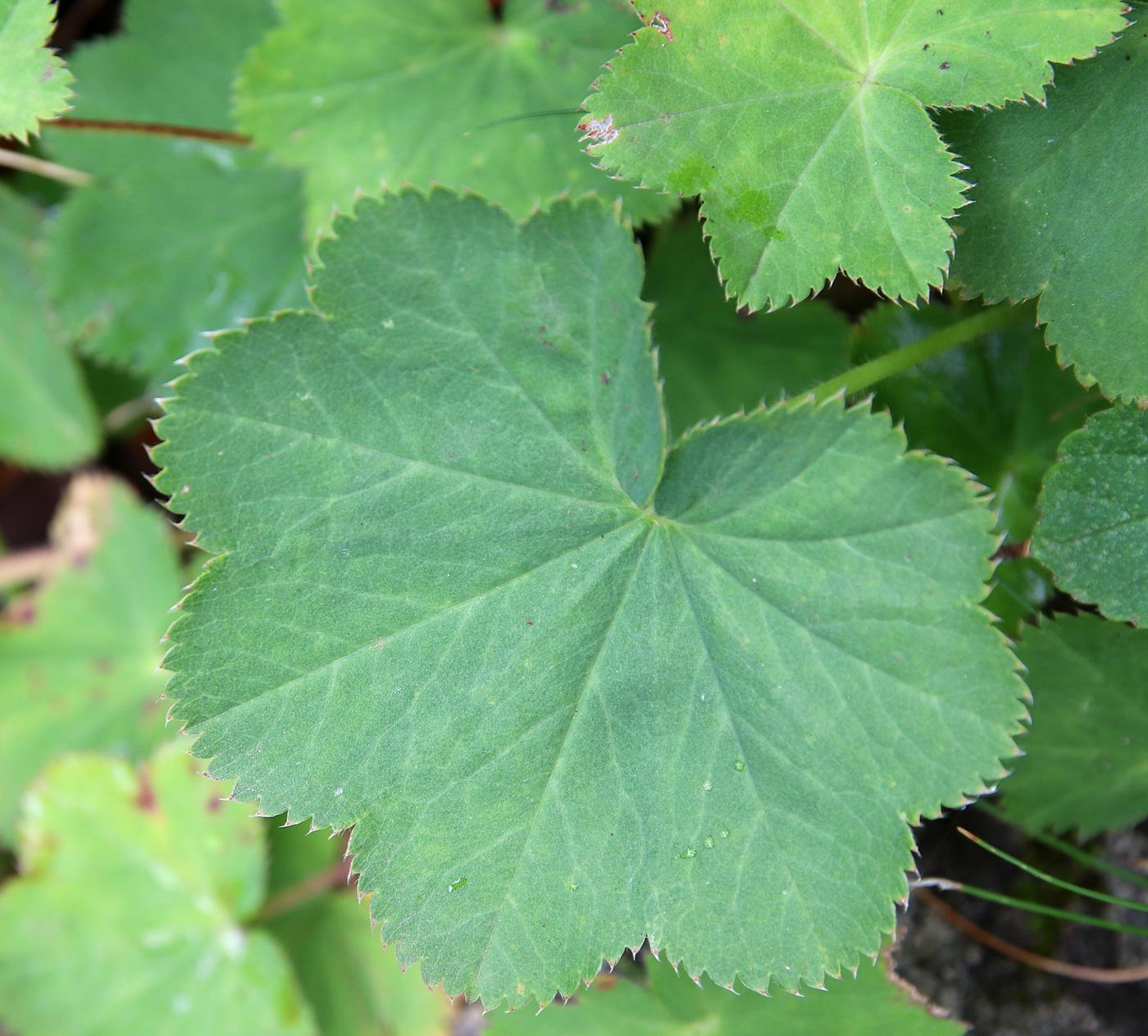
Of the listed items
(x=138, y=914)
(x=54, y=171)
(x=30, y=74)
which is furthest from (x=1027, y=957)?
(x=54, y=171)

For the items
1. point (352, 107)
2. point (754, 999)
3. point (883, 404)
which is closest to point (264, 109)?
point (352, 107)

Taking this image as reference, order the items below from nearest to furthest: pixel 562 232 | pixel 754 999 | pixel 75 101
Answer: pixel 562 232 < pixel 754 999 < pixel 75 101

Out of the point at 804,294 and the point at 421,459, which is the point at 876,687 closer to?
the point at 804,294

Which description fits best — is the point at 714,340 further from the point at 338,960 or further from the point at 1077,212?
the point at 338,960

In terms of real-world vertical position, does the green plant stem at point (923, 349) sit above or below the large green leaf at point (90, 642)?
above

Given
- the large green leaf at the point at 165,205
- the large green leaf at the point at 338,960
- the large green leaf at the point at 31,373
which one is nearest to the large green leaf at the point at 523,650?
the large green leaf at the point at 165,205

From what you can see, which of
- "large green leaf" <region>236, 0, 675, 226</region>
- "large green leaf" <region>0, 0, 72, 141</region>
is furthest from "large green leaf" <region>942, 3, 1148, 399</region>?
"large green leaf" <region>0, 0, 72, 141</region>

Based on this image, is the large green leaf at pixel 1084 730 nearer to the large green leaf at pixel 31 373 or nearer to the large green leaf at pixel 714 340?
the large green leaf at pixel 714 340

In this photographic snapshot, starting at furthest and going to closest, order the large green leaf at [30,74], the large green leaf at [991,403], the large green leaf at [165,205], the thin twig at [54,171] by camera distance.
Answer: the large green leaf at [165,205] < the thin twig at [54,171] < the large green leaf at [991,403] < the large green leaf at [30,74]
